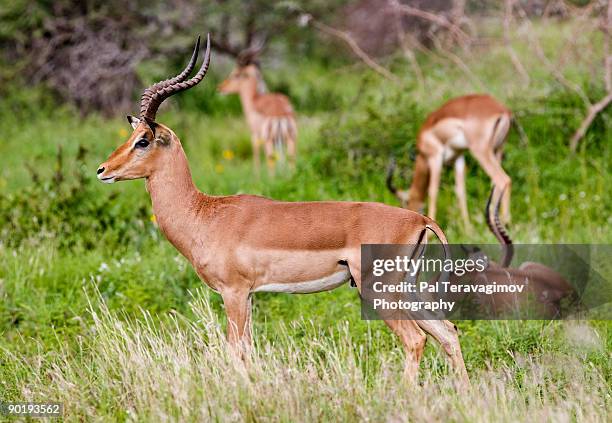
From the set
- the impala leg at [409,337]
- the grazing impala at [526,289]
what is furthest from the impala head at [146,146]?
the grazing impala at [526,289]

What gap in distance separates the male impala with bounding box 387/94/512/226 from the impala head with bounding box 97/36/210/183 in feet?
11.1

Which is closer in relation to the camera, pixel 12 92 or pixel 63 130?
pixel 63 130

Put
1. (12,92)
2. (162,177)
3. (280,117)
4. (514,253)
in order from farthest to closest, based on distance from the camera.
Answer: (12,92) < (280,117) < (514,253) < (162,177)

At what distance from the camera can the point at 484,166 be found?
7.93 meters

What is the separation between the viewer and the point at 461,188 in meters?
8.00

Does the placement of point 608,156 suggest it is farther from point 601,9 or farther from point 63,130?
point 63,130

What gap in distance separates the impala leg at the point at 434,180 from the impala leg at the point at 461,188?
0.19 meters

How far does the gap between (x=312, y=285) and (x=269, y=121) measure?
6048 millimetres

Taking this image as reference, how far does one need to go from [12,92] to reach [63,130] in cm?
150

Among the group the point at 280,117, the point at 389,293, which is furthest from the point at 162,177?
the point at 280,117

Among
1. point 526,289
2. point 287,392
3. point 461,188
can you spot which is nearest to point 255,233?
point 287,392

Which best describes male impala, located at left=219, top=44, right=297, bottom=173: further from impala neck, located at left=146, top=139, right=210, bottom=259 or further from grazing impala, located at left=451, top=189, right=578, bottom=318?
impala neck, located at left=146, top=139, right=210, bottom=259

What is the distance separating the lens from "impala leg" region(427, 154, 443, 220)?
25.9 feet

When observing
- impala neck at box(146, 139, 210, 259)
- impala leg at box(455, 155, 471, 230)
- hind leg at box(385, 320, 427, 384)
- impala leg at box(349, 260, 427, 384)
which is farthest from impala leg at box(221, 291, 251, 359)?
impala leg at box(455, 155, 471, 230)
